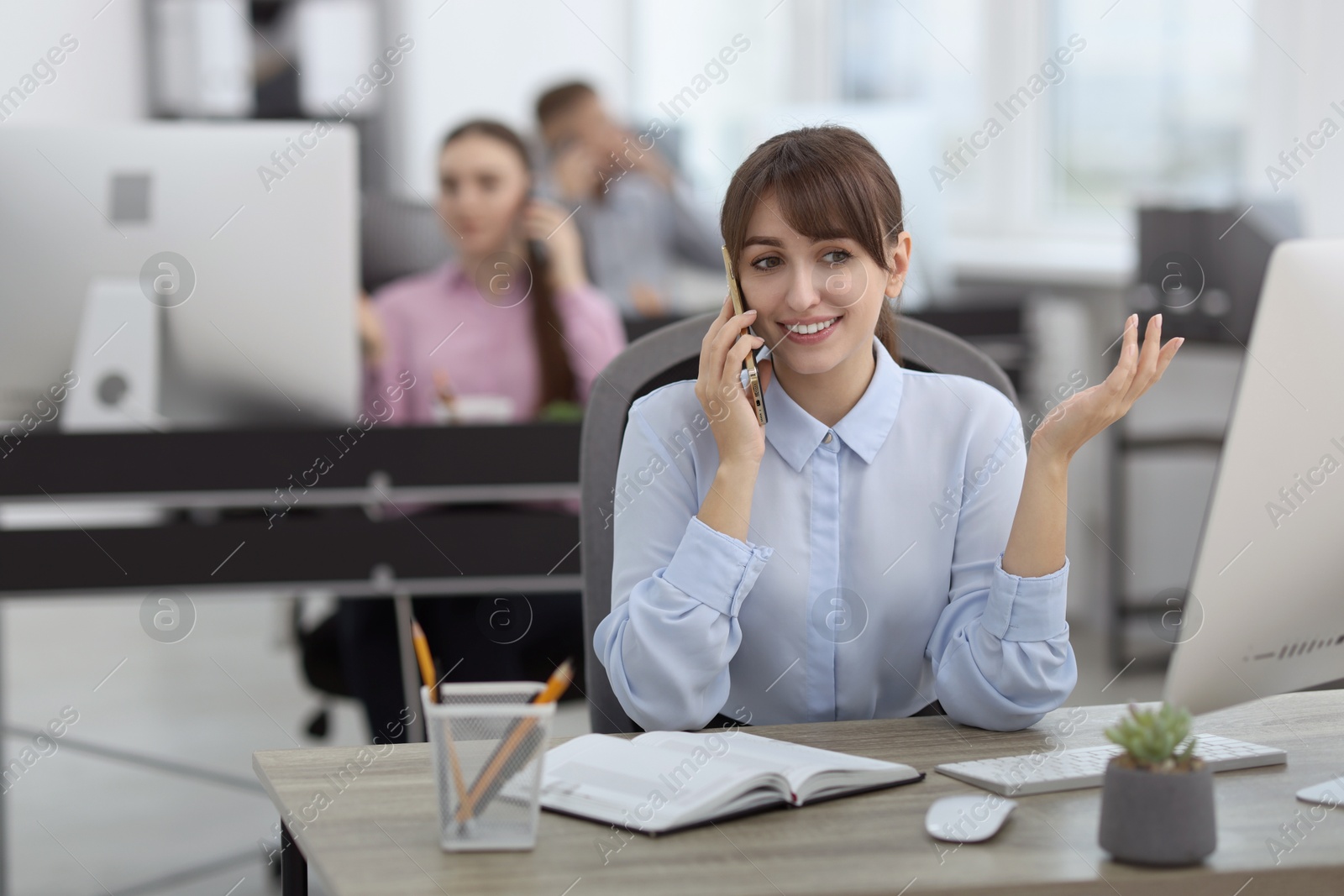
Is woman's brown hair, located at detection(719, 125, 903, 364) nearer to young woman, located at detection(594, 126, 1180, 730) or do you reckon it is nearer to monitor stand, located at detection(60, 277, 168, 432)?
young woman, located at detection(594, 126, 1180, 730)

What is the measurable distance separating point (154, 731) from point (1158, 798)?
3195 millimetres

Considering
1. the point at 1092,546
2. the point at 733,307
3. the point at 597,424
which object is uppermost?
the point at 733,307

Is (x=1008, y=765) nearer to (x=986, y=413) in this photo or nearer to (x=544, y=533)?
(x=986, y=413)

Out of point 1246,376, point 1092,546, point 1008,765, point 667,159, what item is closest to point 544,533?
point 1008,765

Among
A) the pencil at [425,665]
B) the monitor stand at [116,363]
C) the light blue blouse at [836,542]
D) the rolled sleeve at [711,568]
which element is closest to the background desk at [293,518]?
the monitor stand at [116,363]

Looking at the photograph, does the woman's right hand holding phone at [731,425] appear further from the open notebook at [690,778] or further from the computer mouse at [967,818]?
the computer mouse at [967,818]

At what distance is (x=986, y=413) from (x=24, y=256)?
1.50 m

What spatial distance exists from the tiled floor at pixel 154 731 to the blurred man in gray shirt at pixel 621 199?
148 cm

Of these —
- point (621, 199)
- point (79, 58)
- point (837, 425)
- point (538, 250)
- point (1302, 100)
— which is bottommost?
point (837, 425)

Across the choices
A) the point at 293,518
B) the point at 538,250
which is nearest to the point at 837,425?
the point at 293,518

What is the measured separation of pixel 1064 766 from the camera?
1.04m

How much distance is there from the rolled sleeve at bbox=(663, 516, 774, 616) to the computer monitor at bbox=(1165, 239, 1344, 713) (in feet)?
1.22

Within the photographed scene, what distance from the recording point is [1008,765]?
104 centimetres

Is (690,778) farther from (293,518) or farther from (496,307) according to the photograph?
(496,307)
